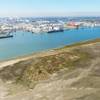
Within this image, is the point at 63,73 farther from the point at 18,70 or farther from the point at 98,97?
the point at 98,97

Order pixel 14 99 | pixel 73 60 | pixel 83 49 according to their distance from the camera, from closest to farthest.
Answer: pixel 14 99 → pixel 73 60 → pixel 83 49

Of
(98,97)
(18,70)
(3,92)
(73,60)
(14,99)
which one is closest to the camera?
(98,97)

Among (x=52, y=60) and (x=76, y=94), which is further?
(x=52, y=60)

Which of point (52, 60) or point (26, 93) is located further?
point (52, 60)

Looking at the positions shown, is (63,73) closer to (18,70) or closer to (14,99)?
(18,70)

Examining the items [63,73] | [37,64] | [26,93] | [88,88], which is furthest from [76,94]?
[37,64]

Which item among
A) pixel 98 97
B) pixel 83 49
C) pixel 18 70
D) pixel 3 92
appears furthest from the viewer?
pixel 83 49

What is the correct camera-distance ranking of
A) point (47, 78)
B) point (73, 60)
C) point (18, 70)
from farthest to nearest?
point (73, 60), point (18, 70), point (47, 78)

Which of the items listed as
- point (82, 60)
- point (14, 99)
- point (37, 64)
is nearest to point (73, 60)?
point (82, 60)
